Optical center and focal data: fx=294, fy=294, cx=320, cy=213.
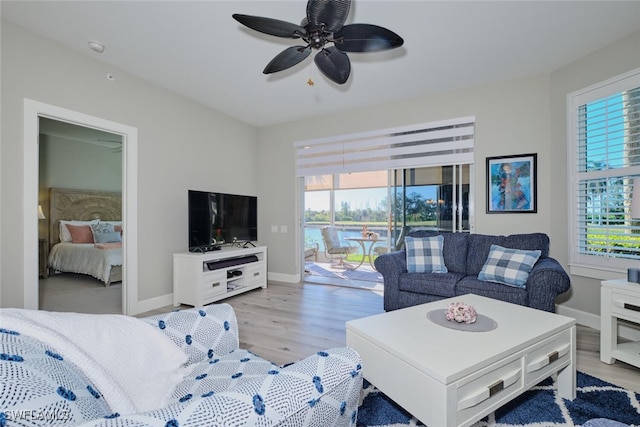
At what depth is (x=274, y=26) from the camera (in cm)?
191

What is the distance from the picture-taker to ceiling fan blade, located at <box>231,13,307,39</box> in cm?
183

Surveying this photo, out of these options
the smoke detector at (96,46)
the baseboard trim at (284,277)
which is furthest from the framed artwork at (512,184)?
the smoke detector at (96,46)

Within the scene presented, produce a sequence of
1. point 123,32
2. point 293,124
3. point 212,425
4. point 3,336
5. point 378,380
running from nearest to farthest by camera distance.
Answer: point 212,425 → point 3,336 → point 378,380 → point 123,32 → point 293,124

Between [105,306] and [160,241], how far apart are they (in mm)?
1026

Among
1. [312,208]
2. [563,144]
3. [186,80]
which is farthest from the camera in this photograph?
[312,208]

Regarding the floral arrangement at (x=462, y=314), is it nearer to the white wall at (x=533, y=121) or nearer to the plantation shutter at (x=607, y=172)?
the plantation shutter at (x=607, y=172)

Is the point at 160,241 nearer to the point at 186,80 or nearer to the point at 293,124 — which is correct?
the point at 186,80

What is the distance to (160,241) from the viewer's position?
3.63 m

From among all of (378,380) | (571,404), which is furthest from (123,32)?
(571,404)

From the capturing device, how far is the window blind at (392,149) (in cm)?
380

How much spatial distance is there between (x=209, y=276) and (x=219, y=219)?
0.82 metres

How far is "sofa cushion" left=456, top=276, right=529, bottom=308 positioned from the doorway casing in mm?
3499

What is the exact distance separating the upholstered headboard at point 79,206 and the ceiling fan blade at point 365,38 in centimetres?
585

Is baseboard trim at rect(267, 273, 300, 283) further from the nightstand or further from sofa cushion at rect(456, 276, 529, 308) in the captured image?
the nightstand
